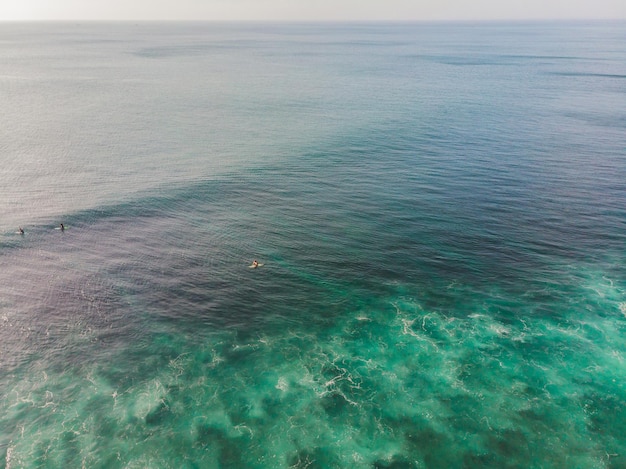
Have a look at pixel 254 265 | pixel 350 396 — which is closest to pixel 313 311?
pixel 254 265

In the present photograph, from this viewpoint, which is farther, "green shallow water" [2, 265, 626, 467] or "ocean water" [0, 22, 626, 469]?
"ocean water" [0, 22, 626, 469]

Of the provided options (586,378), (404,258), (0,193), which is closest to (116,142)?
(0,193)

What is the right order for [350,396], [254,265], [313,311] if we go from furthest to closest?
[254,265], [313,311], [350,396]

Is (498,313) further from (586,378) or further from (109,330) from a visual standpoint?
(109,330)

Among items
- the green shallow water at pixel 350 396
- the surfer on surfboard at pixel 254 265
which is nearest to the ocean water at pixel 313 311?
the green shallow water at pixel 350 396

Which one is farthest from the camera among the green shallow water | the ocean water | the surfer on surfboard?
the surfer on surfboard

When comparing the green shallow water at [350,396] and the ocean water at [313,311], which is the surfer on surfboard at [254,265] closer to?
the ocean water at [313,311]

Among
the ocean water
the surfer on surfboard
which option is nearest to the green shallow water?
the ocean water

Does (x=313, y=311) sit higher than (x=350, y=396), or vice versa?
(x=313, y=311)

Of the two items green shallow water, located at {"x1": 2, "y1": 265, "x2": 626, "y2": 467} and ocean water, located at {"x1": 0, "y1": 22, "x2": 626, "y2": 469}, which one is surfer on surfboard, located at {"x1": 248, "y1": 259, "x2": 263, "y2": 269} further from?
green shallow water, located at {"x1": 2, "y1": 265, "x2": 626, "y2": 467}

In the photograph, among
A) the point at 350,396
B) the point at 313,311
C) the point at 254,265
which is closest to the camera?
the point at 350,396

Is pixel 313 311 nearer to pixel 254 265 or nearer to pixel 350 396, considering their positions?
pixel 254 265
